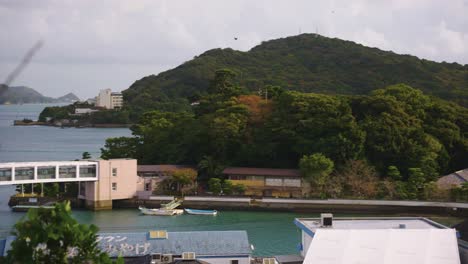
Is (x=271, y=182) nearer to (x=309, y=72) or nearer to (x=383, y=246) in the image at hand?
(x=383, y=246)

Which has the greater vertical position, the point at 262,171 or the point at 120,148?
the point at 120,148

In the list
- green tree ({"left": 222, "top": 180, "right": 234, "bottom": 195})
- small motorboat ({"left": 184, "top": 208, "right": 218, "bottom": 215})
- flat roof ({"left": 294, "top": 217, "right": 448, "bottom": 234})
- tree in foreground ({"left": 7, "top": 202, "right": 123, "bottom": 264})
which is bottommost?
small motorboat ({"left": 184, "top": 208, "right": 218, "bottom": 215})

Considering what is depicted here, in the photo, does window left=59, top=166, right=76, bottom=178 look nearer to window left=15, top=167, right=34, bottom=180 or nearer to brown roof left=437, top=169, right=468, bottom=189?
window left=15, top=167, right=34, bottom=180

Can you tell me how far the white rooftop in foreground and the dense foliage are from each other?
14.6m

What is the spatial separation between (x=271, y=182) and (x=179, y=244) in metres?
14.9

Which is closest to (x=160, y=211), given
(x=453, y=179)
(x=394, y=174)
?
(x=394, y=174)

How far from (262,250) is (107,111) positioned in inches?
2859

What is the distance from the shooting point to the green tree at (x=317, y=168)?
27.6m

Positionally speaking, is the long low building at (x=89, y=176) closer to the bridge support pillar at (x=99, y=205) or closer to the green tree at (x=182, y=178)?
the bridge support pillar at (x=99, y=205)

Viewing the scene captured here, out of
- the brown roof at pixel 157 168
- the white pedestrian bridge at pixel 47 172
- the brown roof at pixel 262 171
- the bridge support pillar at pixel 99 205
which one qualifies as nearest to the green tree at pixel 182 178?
the brown roof at pixel 157 168

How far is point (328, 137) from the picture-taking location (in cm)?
2942

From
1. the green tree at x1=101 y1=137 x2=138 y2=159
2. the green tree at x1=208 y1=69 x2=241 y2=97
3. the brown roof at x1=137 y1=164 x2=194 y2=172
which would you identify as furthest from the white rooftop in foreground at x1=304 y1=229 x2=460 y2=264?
the green tree at x1=208 y1=69 x2=241 y2=97

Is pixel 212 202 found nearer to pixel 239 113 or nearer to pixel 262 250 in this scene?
pixel 239 113

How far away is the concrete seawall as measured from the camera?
84.0 ft
